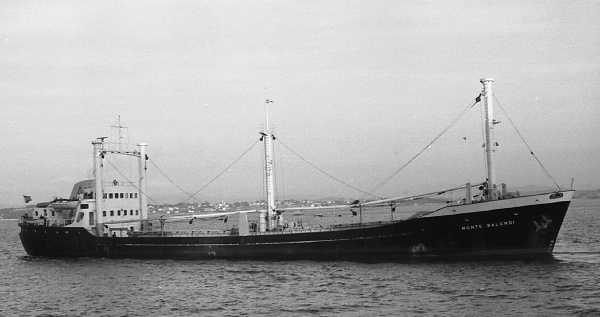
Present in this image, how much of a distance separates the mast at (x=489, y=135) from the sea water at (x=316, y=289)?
5.06 meters

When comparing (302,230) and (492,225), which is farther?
(302,230)

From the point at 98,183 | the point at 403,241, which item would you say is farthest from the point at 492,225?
the point at 98,183

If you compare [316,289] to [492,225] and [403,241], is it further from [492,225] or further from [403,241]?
[492,225]

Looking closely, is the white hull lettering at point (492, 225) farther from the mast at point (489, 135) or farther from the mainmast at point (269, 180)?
the mainmast at point (269, 180)

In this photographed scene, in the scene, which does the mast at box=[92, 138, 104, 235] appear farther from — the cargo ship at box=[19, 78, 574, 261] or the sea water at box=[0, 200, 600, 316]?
the sea water at box=[0, 200, 600, 316]

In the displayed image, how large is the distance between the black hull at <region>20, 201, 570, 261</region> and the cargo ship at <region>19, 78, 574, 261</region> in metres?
0.06

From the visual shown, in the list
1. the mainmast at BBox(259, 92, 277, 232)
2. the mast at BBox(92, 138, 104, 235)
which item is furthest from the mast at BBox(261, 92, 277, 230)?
the mast at BBox(92, 138, 104, 235)

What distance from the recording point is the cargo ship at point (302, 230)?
39281mm

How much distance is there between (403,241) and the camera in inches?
1638

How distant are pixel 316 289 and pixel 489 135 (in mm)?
16523

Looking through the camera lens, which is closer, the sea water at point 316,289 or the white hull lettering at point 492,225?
the sea water at point 316,289

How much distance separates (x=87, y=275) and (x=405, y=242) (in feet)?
72.1

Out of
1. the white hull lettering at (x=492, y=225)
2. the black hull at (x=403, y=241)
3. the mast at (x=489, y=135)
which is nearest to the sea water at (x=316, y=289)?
the black hull at (x=403, y=241)

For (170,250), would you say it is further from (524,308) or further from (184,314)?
(524,308)
